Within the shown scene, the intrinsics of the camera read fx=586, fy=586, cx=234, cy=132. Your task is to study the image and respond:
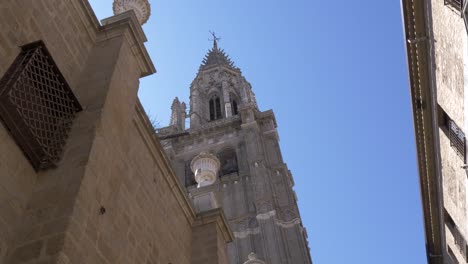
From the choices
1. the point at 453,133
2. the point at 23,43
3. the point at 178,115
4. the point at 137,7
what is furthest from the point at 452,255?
the point at 178,115

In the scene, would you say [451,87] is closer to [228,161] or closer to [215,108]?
[228,161]

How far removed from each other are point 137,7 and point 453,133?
718 centimetres

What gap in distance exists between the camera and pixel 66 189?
17.5 feet

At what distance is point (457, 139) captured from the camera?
40.1 ft

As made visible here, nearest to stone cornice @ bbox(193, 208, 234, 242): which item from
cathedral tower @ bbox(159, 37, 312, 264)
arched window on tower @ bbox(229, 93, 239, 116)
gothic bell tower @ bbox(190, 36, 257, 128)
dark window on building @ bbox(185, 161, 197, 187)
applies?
cathedral tower @ bbox(159, 37, 312, 264)

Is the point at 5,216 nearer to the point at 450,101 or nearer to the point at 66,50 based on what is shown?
the point at 66,50

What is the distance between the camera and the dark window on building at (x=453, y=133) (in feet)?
39.0

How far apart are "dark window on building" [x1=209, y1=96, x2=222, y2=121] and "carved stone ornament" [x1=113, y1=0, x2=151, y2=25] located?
39.9 meters

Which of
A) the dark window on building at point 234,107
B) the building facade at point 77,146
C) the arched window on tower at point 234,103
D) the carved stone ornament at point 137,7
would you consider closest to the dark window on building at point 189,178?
the dark window on building at point 234,107

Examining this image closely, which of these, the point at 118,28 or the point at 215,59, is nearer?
the point at 118,28

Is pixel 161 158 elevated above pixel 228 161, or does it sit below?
below

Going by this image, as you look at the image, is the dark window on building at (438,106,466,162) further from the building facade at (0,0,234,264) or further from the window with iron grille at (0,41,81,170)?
the window with iron grille at (0,41,81,170)

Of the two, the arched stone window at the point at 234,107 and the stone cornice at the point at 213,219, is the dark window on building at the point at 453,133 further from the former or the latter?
the arched stone window at the point at 234,107

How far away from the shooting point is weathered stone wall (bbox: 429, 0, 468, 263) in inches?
417
